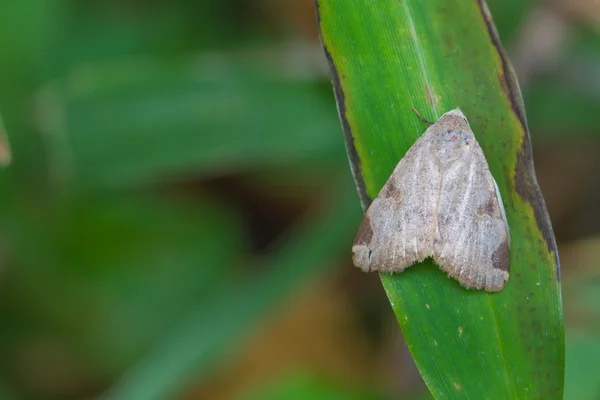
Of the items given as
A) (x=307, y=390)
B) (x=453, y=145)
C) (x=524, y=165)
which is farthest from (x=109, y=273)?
(x=524, y=165)

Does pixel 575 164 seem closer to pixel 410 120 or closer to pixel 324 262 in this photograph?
pixel 324 262

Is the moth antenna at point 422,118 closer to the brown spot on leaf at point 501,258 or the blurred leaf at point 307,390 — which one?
the brown spot on leaf at point 501,258

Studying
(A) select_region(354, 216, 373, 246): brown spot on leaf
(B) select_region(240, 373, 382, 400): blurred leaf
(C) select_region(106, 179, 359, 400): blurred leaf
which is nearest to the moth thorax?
(A) select_region(354, 216, 373, 246): brown spot on leaf

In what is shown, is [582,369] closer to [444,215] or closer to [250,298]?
[444,215]

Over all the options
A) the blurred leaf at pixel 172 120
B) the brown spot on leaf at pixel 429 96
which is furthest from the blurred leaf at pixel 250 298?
the brown spot on leaf at pixel 429 96

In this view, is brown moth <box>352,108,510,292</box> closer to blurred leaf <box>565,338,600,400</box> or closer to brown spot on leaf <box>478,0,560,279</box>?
brown spot on leaf <box>478,0,560,279</box>
